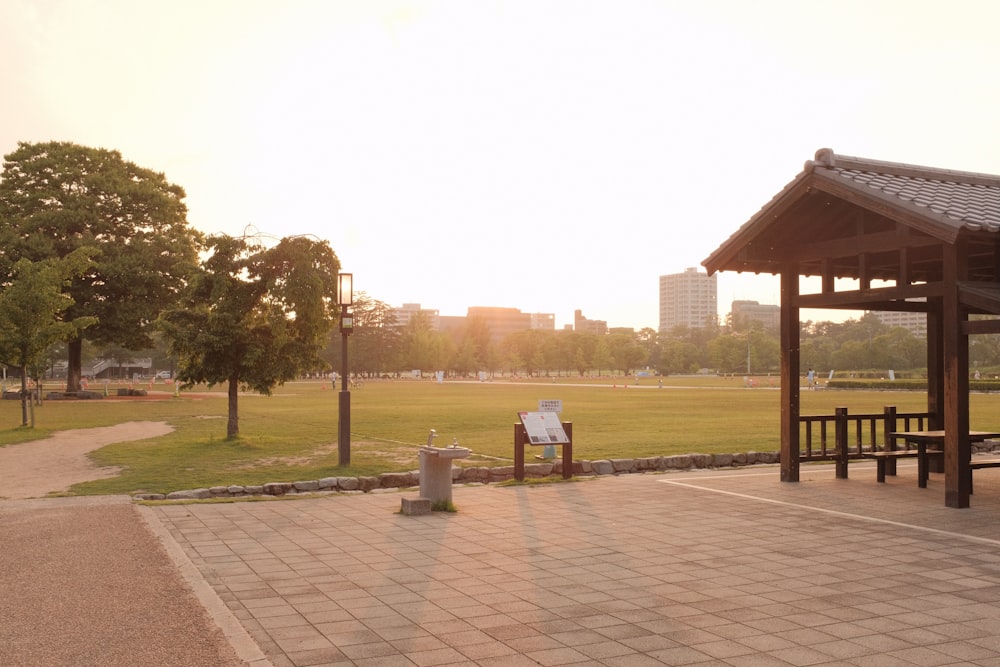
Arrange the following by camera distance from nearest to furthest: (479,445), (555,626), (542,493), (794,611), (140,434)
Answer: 1. (555,626)
2. (794,611)
3. (542,493)
4. (479,445)
5. (140,434)

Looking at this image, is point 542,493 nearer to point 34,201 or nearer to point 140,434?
point 140,434

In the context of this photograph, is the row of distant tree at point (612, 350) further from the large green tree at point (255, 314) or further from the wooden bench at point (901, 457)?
the wooden bench at point (901, 457)

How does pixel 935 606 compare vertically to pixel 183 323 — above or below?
below

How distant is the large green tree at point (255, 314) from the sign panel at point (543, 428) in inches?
339

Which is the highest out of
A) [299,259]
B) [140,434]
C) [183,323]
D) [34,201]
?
[34,201]

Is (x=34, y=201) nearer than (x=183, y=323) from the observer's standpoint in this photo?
No

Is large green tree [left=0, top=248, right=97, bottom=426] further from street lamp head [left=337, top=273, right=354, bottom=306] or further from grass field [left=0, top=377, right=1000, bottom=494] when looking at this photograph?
street lamp head [left=337, top=273, right=354, bottom=306]

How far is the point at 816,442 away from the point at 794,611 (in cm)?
1542

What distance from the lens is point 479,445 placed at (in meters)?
19.6

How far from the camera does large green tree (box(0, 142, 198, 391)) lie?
142 feet

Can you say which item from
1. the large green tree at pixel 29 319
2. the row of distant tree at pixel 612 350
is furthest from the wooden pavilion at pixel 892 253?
the row of distant tree at pixel 612 350

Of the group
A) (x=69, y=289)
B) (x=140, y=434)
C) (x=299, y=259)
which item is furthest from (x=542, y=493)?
(x=69, y=289)

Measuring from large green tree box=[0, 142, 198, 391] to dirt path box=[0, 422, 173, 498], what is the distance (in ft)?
67.0

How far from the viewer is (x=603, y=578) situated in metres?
7.19
